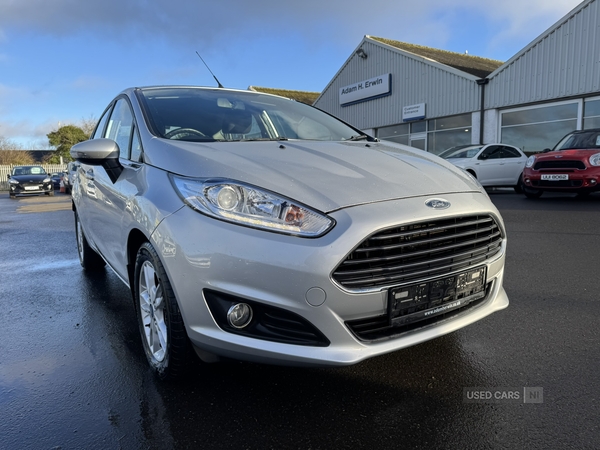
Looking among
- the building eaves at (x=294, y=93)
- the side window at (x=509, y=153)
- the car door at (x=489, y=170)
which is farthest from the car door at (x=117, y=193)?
the building eaves at (x=294, y=93)

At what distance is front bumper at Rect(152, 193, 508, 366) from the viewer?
173 cm

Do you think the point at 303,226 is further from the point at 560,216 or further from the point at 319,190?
the point at 560,216

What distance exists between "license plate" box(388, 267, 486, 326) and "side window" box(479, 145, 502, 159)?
35.7ft

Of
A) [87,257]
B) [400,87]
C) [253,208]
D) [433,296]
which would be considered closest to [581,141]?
[433,296]

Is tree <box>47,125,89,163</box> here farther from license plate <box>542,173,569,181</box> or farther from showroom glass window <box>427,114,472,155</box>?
license plate <box>542,173,569,181</box>

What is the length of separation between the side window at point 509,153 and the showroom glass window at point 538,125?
160 inches

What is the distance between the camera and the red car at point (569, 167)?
28.0 feet

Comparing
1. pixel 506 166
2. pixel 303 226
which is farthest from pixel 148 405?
pixel 506 166

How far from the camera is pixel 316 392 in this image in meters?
2.12

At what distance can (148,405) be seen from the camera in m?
2.05

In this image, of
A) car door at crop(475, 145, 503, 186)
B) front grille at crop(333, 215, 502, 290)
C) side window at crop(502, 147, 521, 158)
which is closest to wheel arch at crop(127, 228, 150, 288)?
front grille at crop(333, 215, 502, 290)

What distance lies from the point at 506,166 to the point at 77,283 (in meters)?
11.0

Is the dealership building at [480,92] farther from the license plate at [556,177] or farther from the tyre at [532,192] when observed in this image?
the license plate at [556,177]

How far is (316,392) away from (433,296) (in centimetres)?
71
